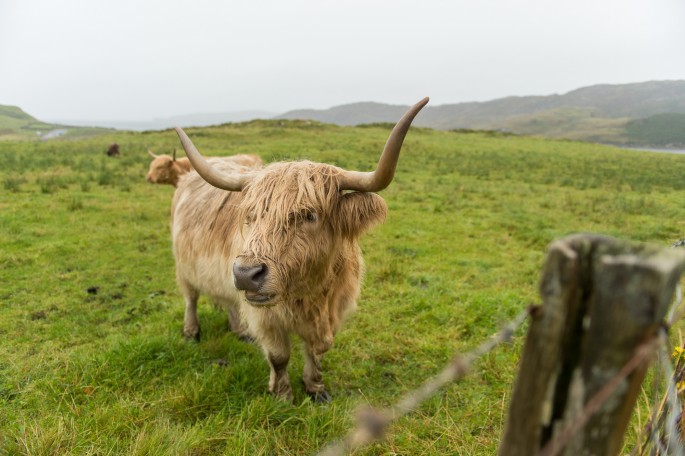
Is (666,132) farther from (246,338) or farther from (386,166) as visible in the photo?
(386,166)

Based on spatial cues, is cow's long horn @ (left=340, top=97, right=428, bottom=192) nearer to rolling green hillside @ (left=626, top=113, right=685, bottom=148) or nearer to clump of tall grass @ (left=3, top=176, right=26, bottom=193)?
clump of tall grass @ (left=3, top=176, right=26, bottom=193)

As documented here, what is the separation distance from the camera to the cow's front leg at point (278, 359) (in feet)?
11.4

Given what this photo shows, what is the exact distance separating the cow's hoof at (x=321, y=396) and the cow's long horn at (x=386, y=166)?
199 centimetres

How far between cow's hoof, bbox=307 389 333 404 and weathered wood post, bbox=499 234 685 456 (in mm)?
2999

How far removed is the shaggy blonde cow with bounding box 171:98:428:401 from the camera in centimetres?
270

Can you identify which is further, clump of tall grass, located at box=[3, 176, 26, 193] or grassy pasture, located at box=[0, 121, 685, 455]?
clump of tall grass, located at box=[3, 176, 26, 193]

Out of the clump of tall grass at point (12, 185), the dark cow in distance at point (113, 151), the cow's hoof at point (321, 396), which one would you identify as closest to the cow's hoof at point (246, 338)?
the cow's hoof at point (321, 396)

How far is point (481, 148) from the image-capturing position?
1169 inches

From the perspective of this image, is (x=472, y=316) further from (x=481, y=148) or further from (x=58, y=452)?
(x=481, y=148)

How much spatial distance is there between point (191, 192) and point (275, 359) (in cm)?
236

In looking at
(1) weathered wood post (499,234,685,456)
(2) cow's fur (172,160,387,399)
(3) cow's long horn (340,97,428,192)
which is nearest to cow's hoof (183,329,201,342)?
(2) cow's fur (172,160,387,399)

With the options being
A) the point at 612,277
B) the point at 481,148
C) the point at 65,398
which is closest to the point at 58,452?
the point at 65,398

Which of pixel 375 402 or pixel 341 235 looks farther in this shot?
A: pixel 375 402

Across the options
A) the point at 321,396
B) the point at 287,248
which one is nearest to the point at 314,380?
the point at 321,396
